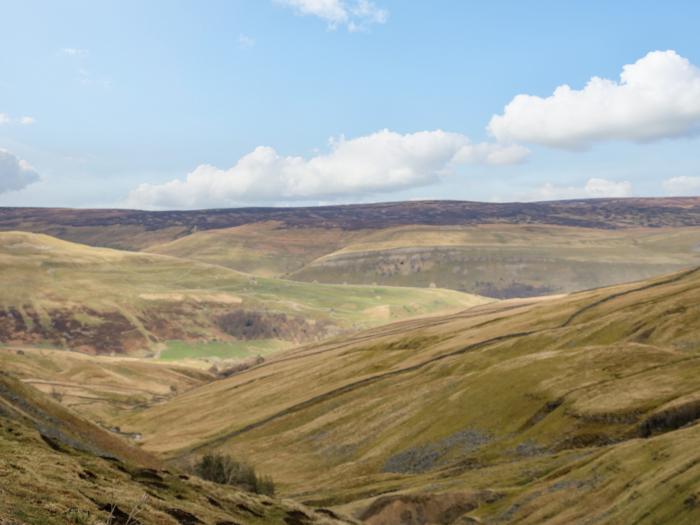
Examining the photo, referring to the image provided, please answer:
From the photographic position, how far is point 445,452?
337ft

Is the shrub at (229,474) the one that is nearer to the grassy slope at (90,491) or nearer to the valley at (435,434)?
the valley at (435,434)

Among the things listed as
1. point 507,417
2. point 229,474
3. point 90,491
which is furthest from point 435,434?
point 90,491

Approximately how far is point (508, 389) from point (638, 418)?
28557mm

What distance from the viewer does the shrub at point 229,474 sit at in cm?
8469

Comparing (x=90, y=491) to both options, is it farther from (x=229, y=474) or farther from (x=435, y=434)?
(x=435, y=434)

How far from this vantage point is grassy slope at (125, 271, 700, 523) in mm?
63625

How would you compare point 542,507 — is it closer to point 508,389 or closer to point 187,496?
point 187,496

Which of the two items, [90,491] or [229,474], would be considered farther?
[229,474]

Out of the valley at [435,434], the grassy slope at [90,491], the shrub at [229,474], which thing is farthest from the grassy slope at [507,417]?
the grassy slope at [90,491]

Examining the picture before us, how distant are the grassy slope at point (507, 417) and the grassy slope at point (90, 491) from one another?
25.1m

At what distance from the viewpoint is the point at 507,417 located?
342ft

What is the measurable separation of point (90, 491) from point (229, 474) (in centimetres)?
5216

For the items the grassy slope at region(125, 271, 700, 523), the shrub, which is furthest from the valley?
the shrub

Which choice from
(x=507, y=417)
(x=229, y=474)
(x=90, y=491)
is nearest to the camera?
(x=90, y=491)
